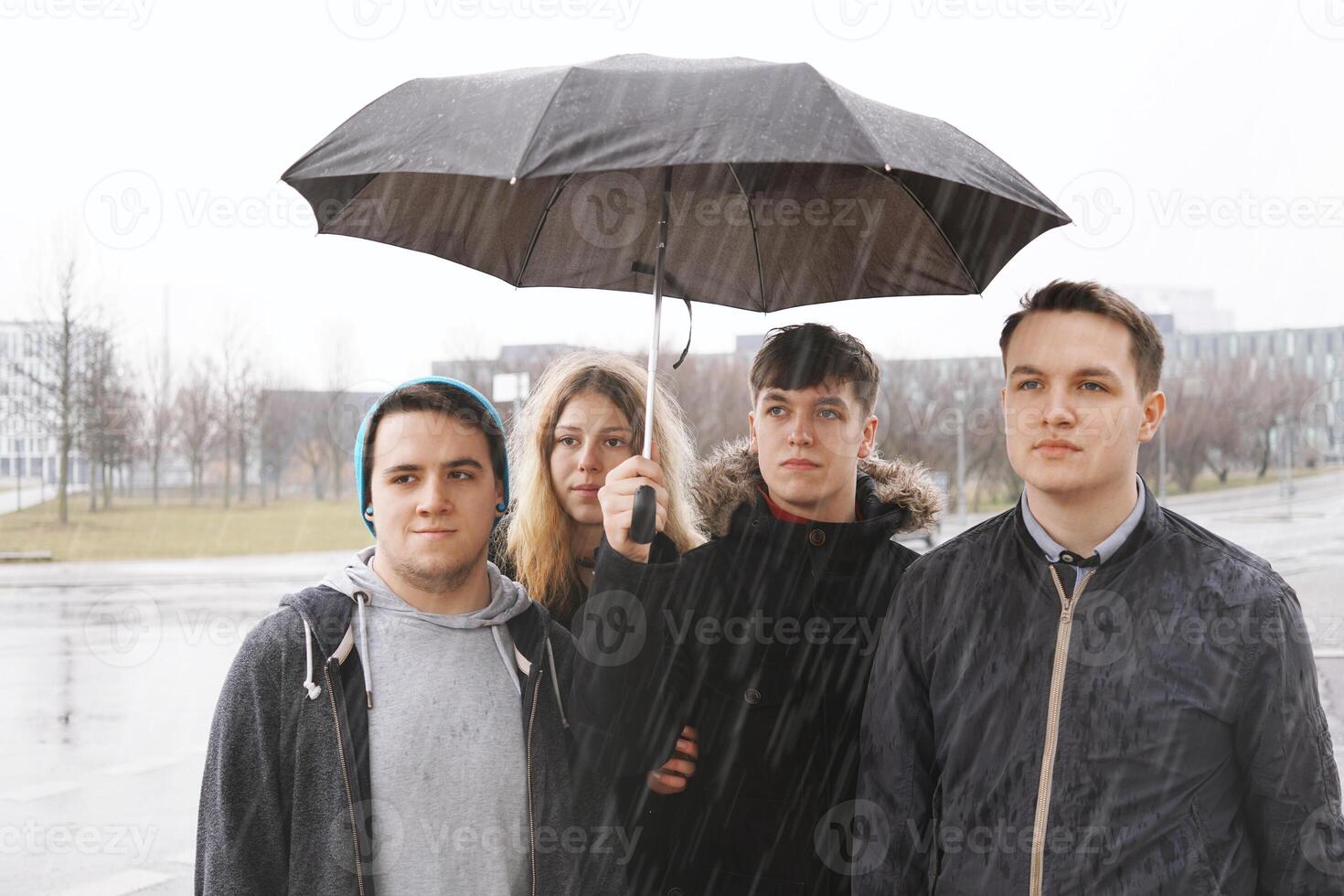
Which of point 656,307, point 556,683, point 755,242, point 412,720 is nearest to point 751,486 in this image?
point 656,307

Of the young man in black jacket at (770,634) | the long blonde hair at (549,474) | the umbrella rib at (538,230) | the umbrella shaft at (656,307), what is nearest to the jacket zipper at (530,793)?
the young man in black jacket at (770,634)

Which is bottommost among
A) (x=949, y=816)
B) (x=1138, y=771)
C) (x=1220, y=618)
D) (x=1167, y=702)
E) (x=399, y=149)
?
(x=949, y=816)

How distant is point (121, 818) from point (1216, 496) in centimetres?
5621

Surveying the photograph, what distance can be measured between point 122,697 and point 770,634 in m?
10.6

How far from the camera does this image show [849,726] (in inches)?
114

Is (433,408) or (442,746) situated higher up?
(433,408)

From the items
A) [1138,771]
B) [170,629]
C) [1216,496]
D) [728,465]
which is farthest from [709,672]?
[1216,496]

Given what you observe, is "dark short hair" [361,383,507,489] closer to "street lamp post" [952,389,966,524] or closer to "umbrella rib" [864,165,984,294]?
"umbrella rib" [864,165,984,294]

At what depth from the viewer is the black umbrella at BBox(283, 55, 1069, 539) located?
88.4 inches

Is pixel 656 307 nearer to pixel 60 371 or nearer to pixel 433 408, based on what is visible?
pixel 433 408

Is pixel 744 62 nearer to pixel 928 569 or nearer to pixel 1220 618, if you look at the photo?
pixel 928 569

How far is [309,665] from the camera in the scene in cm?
243

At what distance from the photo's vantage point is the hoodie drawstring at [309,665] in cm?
241

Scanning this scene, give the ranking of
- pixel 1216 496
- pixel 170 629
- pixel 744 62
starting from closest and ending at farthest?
pixel 744 62 → pixel 170 629 → pixel 1216 496
